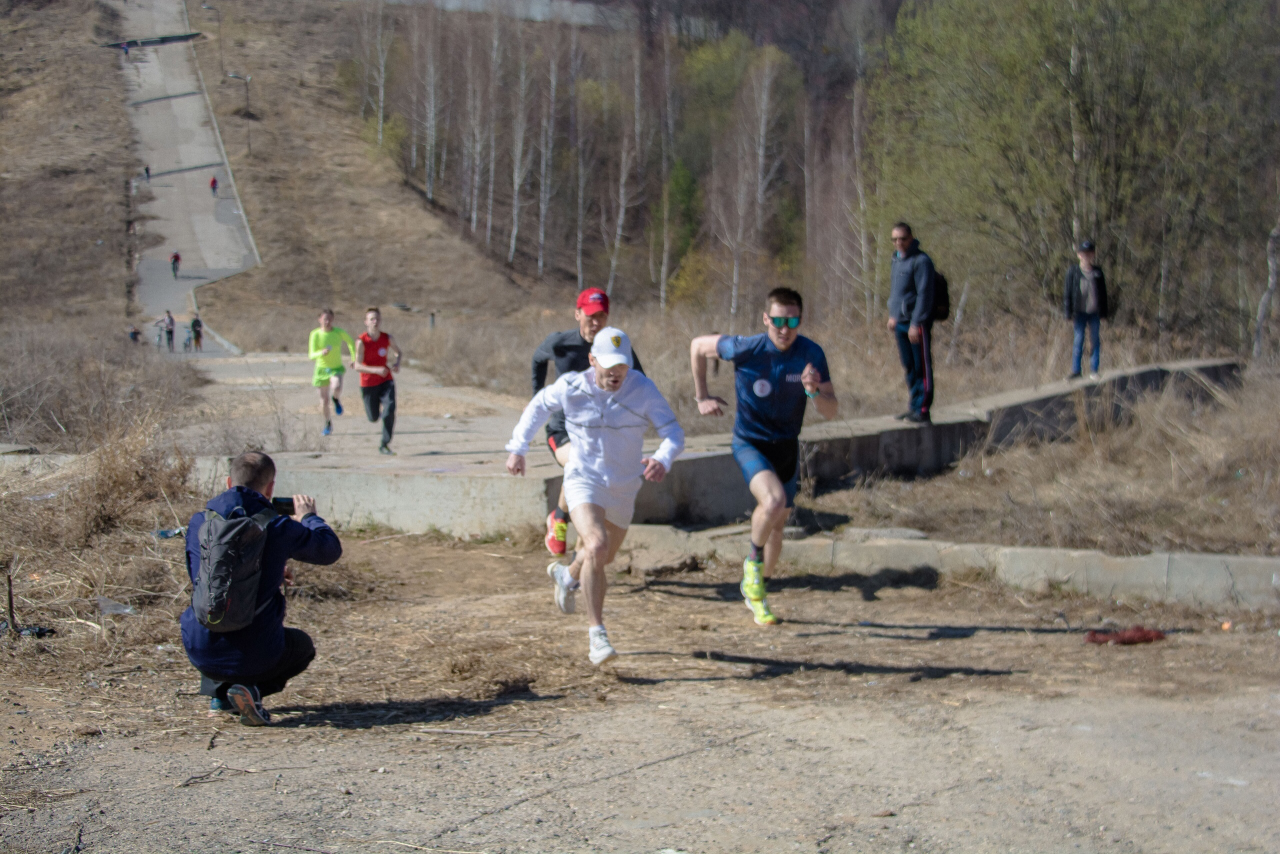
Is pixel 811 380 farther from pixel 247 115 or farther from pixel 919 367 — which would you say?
pixel 247 115

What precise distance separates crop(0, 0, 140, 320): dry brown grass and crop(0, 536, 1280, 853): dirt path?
156 feet

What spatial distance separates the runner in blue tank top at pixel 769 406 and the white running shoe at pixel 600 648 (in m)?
1.25

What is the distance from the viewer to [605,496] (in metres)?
5.76

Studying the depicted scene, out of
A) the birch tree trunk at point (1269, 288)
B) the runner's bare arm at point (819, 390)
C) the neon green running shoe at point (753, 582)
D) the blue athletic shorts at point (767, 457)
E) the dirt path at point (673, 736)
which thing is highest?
the birch tree trunk at point (1269, 288)

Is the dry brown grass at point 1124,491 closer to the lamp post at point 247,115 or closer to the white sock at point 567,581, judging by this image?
the white sock at point 567,581

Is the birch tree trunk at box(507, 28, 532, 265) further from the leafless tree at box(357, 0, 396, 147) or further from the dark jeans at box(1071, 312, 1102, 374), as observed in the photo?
the dark jeans at box(1071, 312, 1102, 374)

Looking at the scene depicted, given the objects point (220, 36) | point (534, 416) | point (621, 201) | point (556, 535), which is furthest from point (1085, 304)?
point (220, 36)

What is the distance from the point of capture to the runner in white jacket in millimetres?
5633

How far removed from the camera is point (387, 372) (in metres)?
12.4

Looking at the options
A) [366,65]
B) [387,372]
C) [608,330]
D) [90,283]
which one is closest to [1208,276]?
[387,372]

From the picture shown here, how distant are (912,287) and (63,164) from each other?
67104mm

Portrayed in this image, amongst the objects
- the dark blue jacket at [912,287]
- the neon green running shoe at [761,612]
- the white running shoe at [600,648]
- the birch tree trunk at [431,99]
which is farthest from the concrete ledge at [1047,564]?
the birch tree trunk at [431,99]

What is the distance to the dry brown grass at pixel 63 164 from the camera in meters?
54.0

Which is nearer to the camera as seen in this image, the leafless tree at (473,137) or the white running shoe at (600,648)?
the white running shoe at (600,648)
